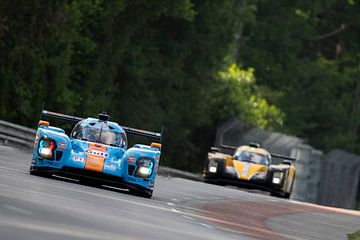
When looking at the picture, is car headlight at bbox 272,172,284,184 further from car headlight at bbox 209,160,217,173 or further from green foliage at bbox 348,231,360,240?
green foliage at bbox 348,231,360,240

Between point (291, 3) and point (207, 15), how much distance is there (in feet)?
74.8

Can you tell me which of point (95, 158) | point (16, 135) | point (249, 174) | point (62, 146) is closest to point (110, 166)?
point (95, 158)

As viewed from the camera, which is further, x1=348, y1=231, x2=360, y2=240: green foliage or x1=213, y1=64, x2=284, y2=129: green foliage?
x1=213, y1=64, x2=284, y2=129: green foliage

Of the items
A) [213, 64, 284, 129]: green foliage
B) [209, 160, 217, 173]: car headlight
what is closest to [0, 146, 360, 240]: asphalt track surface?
[209, 160, 217, 173]: car headlight

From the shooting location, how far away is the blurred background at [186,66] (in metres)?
41.5

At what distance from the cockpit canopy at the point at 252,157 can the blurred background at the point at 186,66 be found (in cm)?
607

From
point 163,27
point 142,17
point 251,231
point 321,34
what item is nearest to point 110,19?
point 142,17

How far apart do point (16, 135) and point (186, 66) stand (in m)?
23.7

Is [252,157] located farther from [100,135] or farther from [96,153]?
[96,153]

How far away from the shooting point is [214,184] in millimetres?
39469

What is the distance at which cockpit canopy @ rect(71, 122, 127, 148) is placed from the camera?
78.7 feet

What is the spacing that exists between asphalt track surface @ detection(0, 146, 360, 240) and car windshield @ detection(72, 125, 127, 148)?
0.78 m

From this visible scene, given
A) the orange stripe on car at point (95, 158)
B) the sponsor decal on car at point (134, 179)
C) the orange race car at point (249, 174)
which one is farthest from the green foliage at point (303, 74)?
the orange stripe on car at point (95, 158)

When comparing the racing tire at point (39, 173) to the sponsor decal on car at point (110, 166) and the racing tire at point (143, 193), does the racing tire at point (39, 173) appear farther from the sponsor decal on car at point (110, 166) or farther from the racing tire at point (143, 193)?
the racing tire at point (143, 193)
